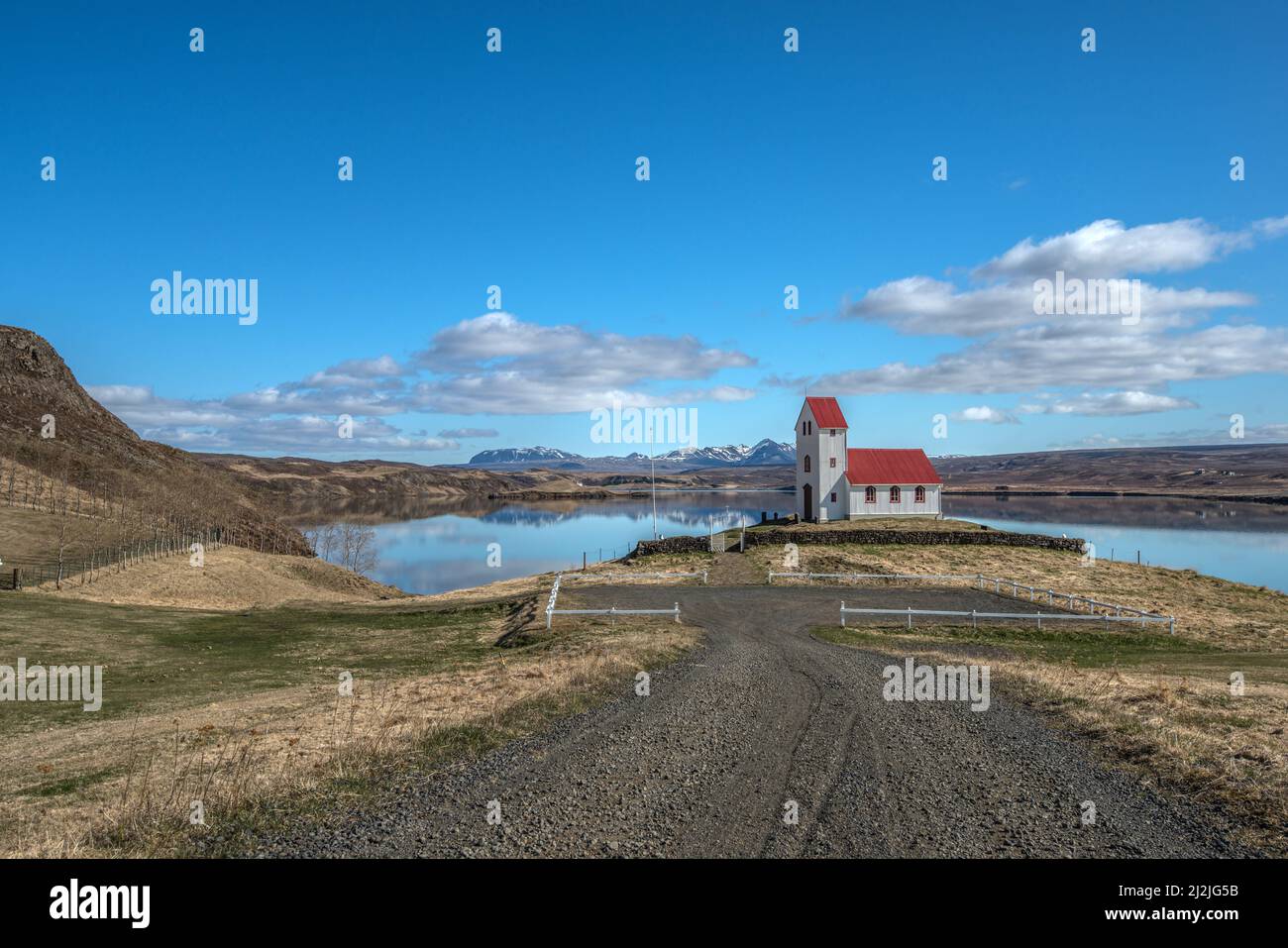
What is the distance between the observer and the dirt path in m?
9.34

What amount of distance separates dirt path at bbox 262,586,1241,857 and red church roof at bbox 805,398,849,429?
4995 centimetres

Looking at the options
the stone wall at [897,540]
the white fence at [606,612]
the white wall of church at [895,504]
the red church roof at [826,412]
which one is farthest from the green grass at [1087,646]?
the red church roof at [826,412]

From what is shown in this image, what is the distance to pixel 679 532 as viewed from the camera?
102 meters

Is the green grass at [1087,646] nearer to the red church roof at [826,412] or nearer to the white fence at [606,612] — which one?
the white fence at [606,612]

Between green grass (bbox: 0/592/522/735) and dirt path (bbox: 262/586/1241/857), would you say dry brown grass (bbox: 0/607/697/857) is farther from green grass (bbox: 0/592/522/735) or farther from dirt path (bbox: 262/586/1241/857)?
green grass (bbox: 0/592/522/735)

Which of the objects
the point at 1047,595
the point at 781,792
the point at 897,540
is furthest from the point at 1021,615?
the point at 897,540

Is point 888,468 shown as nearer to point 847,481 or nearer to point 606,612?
point 847,481

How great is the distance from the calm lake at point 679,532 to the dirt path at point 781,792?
52281 mm

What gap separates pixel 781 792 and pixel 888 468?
59.8 metres

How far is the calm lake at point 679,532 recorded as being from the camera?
72312 mm
